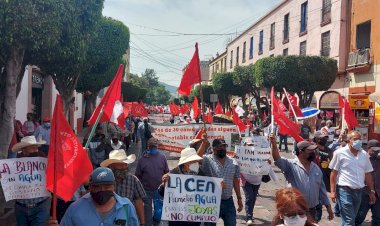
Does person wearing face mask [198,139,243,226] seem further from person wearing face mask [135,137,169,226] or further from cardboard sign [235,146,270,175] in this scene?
cardboard sign [235,146,270,175]

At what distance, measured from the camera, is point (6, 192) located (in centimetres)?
502


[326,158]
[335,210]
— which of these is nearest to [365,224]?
[335,210]

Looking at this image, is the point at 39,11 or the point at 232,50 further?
the point at 232,50

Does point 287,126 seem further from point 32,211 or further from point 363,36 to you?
point 363,36

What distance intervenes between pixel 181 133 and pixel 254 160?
64.3 inches

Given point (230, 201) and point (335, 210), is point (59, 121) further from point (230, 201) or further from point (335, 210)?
point (335, 210)

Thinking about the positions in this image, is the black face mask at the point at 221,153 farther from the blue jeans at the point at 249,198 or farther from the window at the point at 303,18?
the window at the point at 303,18

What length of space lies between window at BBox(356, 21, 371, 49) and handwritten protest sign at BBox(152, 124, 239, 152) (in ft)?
56.6

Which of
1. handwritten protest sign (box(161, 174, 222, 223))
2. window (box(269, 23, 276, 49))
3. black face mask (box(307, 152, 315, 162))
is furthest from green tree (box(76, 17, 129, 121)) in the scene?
window (box(269, 23, 276, 49))

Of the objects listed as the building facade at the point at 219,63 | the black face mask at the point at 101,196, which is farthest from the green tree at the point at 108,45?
the building facade at the point at 219,63

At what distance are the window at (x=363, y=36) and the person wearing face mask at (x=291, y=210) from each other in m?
21.7

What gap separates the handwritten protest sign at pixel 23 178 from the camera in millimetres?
5016

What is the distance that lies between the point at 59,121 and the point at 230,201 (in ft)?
8.63

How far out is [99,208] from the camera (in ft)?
11.0
